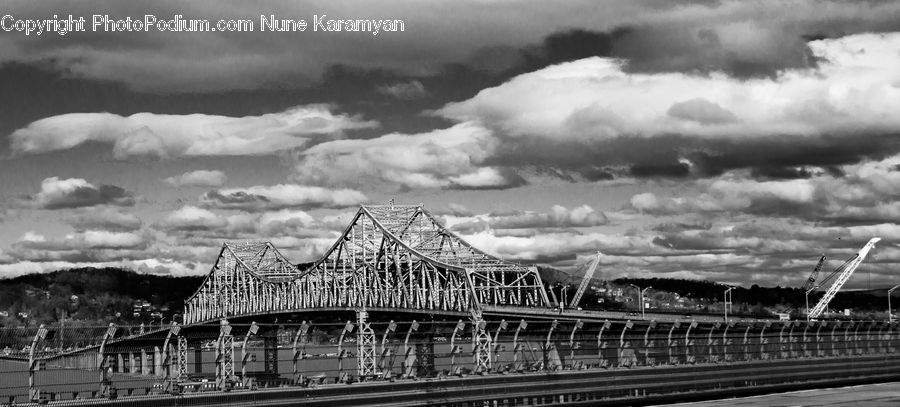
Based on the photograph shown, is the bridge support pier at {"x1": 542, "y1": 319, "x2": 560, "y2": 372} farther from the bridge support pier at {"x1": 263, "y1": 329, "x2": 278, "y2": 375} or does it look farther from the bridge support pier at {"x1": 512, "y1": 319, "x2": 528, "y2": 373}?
the bridge support pier at {"x1": 263, "y1": 329, "x2": 278, "y2": 375}

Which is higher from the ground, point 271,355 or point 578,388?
point 271,355

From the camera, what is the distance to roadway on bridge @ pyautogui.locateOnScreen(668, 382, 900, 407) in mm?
31312

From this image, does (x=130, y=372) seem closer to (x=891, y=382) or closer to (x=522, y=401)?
(x=522, y=401)

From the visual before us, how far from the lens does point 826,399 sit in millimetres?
33344

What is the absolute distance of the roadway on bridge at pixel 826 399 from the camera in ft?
103

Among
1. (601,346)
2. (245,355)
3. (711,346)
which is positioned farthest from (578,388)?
(245,355)

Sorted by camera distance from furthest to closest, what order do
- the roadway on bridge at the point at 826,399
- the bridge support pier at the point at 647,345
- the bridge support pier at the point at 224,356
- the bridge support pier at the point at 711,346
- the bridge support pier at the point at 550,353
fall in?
the bridge support pier at the point at 711,346 → the bridge support pier at the point at 647,345 → the roadway on bridge at the point at 826,399 → the bridge support pier at the point at 550,353 → the bridge support pier at the point at 224,356

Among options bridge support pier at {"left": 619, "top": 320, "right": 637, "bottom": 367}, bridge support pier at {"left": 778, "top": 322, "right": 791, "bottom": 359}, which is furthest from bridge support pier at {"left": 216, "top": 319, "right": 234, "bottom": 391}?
bridge support pier at {"left": 778, "top": 322, "right": 791, "bottom": 359}

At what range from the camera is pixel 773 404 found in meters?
31.5

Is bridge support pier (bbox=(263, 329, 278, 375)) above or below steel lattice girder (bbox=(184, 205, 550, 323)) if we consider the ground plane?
below

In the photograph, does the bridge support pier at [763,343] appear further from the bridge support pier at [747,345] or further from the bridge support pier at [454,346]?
the bridge support pier at [454,346]

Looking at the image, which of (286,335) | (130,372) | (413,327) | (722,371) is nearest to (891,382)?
(722,371)

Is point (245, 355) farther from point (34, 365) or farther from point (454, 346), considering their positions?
point (454, 346)

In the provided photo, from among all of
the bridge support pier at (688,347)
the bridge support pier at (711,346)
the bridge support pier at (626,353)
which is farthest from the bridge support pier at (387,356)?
the bridge support pier at (711,346)
